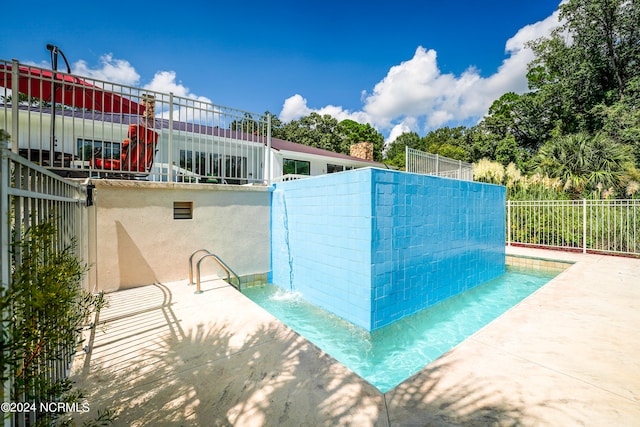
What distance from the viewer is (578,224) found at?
9.48 m

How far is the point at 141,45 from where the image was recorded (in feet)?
35.3

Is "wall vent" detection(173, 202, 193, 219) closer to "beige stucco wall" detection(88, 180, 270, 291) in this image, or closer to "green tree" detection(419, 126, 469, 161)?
"beige stucco wall" detection(88, 180, 270, 291)

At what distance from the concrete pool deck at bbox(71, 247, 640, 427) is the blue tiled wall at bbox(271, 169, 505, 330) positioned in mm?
1483

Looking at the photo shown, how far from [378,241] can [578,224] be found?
989 cm

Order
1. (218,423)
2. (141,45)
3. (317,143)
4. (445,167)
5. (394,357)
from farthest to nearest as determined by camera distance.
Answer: (317,143)
(141,45)
(445,167)
(394,357)
(218,423)

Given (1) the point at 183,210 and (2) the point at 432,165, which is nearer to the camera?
(1) the point at 183,210

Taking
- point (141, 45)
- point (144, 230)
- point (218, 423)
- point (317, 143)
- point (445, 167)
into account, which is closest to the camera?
point (218, 423)

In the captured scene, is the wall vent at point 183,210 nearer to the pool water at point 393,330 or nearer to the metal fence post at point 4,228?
the pool water at point 393,330

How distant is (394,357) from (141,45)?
46.3ft

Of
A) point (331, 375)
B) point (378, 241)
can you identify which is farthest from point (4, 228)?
point (378, 241)

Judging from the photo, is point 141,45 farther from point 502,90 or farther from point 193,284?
point 502,90

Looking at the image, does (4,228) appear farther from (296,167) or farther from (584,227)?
(296,167)

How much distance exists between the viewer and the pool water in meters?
3.72

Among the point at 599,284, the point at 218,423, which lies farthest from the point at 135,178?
the point at 599,284
